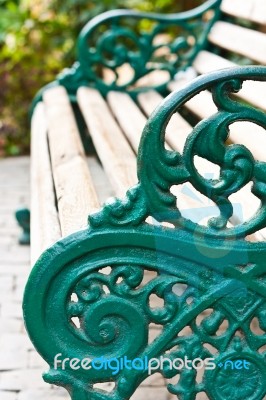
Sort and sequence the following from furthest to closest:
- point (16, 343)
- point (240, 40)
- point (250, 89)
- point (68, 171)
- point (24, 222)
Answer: point (24, 222)
point (240, 40)
point (250, 89)
point (16, 343)
point (68, 171)

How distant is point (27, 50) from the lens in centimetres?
716

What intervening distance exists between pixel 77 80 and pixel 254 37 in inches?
46.8

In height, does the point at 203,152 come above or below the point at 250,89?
above

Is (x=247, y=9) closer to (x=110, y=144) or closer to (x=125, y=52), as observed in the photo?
(x=125, y=52)

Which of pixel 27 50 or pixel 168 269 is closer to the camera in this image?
pixel 168 269

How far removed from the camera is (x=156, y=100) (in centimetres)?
451

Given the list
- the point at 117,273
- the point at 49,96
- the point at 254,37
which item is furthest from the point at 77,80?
the point at 117,273

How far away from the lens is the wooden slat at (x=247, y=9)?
407 cm

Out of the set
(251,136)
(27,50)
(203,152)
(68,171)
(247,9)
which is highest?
(203,152)

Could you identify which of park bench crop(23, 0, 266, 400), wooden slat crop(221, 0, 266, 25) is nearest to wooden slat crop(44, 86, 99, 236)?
park bench crop(23, 0, 266, 400)

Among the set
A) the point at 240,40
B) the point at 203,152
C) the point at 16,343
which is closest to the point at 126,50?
the point at 240,40

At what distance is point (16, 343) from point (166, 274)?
1.28 meters

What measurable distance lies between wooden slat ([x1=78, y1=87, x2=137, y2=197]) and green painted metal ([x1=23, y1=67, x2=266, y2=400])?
0.50 meters

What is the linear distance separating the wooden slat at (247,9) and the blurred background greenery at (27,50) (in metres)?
2.26
